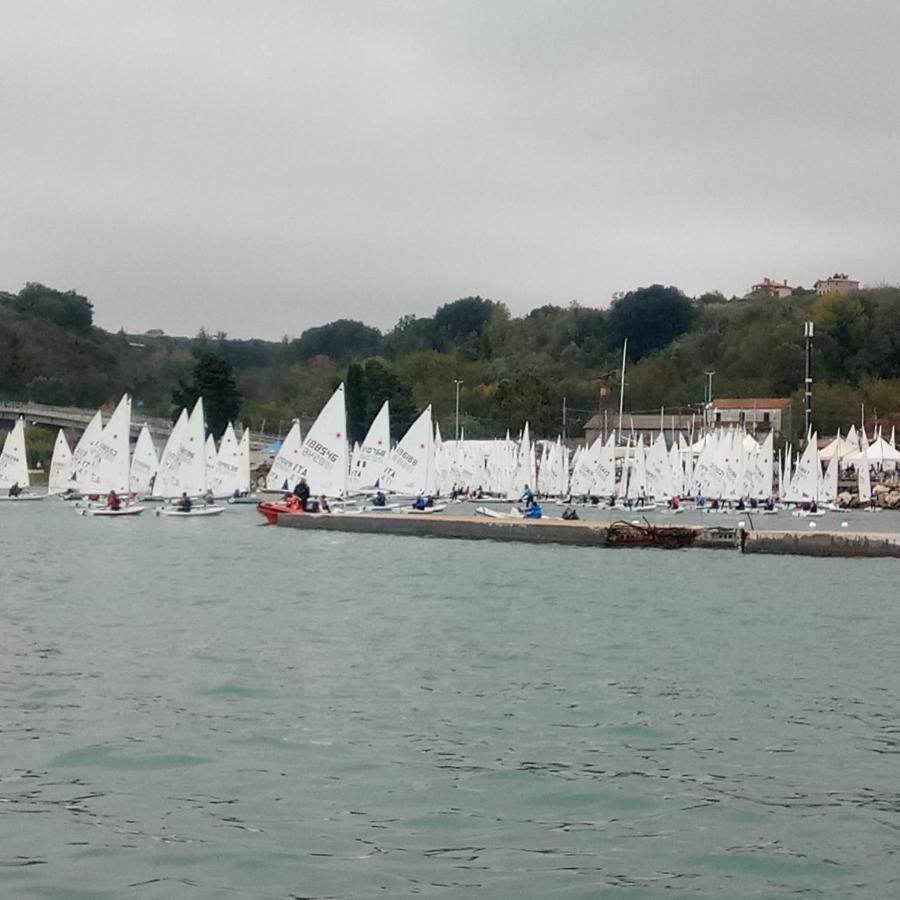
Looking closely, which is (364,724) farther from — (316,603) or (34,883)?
(316,603)

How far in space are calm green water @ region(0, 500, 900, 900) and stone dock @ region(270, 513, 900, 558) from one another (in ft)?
50.5

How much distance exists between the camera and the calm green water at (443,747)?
11375mm

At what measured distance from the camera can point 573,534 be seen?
5016cm

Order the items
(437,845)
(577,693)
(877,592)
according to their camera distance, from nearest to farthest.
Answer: (437,845)
(577,693)
(877,592)

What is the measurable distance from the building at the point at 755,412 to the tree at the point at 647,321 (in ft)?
117

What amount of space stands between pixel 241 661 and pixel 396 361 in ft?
528

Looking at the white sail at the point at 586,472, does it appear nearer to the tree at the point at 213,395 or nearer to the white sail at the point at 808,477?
the white sail at the point at 808,477

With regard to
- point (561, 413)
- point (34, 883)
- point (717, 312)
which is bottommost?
point (34, 883)

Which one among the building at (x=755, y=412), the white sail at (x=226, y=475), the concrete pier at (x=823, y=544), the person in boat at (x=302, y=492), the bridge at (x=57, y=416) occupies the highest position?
the building at (x=755, y=412)

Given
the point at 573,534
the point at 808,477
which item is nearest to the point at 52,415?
the point at 808,477

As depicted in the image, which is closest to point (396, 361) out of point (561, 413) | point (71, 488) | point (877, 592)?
Answer: point (561, 413)

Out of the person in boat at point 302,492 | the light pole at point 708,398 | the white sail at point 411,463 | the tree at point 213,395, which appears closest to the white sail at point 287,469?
the person in boat at point 302,492

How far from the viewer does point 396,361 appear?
182 meters

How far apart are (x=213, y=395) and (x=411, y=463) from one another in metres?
59.5
